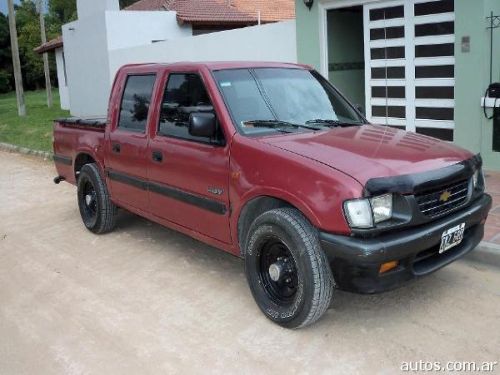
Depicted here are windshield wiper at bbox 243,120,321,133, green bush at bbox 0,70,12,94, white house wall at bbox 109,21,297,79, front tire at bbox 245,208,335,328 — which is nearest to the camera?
front tire at bbox 245,208,335,328

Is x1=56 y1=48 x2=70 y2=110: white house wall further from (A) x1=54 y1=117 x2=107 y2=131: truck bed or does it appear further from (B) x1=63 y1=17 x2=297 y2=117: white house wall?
(A) x1=54 y1=117 x2=107 y2=131: truck bed

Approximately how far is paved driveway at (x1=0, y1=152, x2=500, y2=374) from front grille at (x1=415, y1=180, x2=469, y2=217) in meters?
0.79

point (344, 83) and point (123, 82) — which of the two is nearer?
point (123, 82)

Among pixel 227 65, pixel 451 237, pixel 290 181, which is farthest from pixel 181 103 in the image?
pixel 451 237

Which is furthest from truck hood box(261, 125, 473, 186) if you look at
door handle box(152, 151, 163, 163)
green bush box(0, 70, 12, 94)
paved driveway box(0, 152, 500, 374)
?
green bush box(0, 70, 12, 94)

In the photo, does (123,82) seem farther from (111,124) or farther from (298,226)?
(298,226)

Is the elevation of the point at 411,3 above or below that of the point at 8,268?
above

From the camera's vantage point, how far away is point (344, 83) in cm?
1060

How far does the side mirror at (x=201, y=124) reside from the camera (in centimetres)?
435

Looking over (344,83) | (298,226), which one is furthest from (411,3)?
(298,226)

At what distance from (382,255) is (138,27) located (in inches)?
650

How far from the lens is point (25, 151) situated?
13.8 metres

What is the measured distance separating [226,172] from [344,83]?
677 cm

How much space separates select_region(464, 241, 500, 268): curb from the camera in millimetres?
4973
